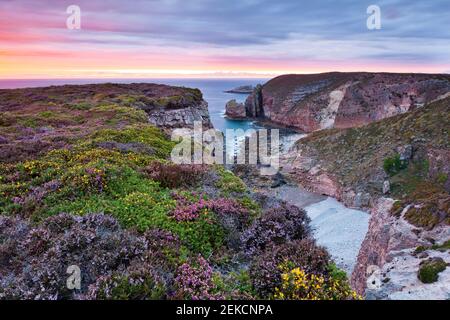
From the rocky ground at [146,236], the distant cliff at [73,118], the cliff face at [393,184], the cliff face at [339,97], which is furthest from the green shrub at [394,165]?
the cliff face at [339,97]

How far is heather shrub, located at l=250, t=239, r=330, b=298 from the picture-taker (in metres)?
6.50

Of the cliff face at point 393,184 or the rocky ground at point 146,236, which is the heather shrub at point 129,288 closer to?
the rocky ground at point 146,236

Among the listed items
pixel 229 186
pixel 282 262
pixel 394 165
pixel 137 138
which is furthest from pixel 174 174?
pixel 394 165

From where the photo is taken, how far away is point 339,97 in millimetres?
108062

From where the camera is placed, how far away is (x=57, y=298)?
20.0 feet

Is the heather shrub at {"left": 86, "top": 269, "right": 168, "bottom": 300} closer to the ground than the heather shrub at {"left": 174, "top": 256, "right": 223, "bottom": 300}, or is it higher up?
higher up

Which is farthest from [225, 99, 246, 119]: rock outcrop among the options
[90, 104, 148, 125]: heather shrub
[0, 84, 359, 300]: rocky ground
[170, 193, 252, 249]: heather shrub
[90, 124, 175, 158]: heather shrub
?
[170, 193, 252, 249]: heather shrub

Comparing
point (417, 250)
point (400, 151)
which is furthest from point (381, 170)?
point (417, 250)

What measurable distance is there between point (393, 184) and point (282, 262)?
31337 mm

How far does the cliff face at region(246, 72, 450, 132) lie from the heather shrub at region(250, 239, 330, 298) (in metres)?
70.0

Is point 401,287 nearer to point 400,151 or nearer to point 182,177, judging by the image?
point 182,177

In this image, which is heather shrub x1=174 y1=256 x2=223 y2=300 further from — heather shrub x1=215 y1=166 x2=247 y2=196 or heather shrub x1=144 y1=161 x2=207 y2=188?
heather shrub x1=144 y1=161 x2=207 y2=188

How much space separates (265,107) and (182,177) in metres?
120

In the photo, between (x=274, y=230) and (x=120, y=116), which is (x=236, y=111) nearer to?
(x=120, y=116)
